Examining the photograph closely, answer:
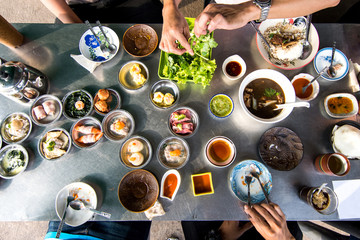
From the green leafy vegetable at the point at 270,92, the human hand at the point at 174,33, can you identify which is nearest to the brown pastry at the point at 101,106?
the human hand at the point at 174,33

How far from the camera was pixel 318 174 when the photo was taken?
6.06ft

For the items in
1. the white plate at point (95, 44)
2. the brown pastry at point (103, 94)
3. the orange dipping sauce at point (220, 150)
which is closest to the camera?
the orange dipping sauce at point (220, 150)

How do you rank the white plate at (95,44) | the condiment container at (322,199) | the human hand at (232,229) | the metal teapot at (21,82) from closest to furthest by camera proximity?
the condiment container at (322,199)
the metal teapot at (21,82)
the white plate at (95,44)
the human hand at (232,229)

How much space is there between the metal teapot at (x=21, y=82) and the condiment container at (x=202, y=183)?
1.91m

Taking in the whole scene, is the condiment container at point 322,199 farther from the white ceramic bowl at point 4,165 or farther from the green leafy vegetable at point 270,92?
the white ceramic bowl at point 4,165

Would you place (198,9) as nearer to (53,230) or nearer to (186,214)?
(186,214)

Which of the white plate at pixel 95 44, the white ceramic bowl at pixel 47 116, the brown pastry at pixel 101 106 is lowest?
the brown pastry at pixel 101 106

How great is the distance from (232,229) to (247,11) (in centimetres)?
261

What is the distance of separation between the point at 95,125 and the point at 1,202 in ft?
4.03

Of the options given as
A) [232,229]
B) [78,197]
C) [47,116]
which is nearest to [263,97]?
[232,229]

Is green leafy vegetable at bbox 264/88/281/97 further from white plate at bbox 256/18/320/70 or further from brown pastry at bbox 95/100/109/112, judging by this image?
brown pastry at bbox 95/100/109/112

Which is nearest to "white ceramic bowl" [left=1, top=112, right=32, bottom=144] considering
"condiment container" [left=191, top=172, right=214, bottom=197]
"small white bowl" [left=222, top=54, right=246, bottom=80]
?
"condiment container" [left=191, top=172, right=214, bottom=197]

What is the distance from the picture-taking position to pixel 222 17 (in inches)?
66.5

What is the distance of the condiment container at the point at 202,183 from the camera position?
5.93 ft
